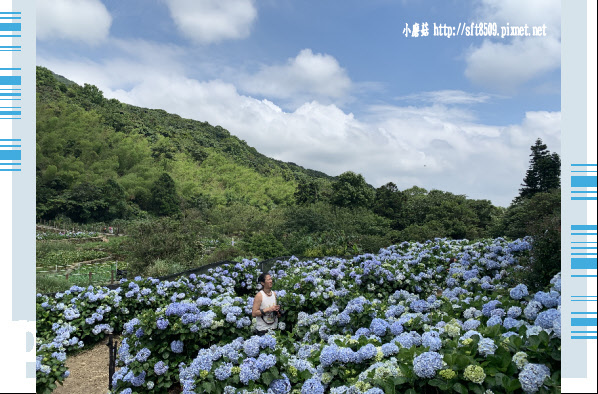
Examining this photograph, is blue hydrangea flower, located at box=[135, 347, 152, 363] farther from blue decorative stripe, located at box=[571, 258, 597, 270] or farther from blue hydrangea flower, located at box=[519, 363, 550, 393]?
blue decorative stripe, located at box=[571, 258, 597, 270]

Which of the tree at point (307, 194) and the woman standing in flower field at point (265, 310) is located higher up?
the tree at point (307, 194)

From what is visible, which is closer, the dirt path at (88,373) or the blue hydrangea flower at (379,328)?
the blue hydrangea flower at (379,328)

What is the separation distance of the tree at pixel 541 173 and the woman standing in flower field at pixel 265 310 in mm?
16533

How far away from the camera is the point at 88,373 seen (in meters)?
4.64

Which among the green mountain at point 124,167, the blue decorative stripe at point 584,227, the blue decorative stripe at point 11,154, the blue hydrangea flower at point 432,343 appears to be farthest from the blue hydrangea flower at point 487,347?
the green mountain at point 124,167

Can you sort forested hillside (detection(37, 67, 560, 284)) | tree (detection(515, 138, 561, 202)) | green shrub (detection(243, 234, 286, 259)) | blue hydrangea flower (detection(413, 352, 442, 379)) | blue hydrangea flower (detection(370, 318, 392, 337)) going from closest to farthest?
blue hydrangea flower (detection(413, 352, 442, 379)) → blue hydrangea flower (detection(370, 318, 392, 337)) → forested hillside (detection(37, 67, 560, 284)) → green shrub (detection(243, 234, 286, 259)) → tree (detection(515, 138, 561, 202))

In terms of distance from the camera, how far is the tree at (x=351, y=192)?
21438mm

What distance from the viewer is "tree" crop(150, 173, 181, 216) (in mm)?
30734

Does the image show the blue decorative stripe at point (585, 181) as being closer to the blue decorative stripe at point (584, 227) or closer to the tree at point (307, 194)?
the blue decorative stripe at point (584, 227)

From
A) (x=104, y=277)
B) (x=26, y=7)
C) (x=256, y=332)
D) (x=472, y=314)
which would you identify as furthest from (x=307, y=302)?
(x=104, y=277)

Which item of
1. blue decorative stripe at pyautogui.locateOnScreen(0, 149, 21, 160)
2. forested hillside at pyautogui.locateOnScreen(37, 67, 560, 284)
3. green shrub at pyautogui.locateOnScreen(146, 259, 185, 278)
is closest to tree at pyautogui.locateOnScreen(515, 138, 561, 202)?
forested hillside at pyautogui.locateOnScreen(37, 67, 560, 284)

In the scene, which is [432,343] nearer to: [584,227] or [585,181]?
[584,227]

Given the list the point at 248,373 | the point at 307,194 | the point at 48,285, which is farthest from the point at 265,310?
the point at 307,194

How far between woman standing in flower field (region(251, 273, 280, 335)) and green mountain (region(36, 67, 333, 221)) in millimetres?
26415
